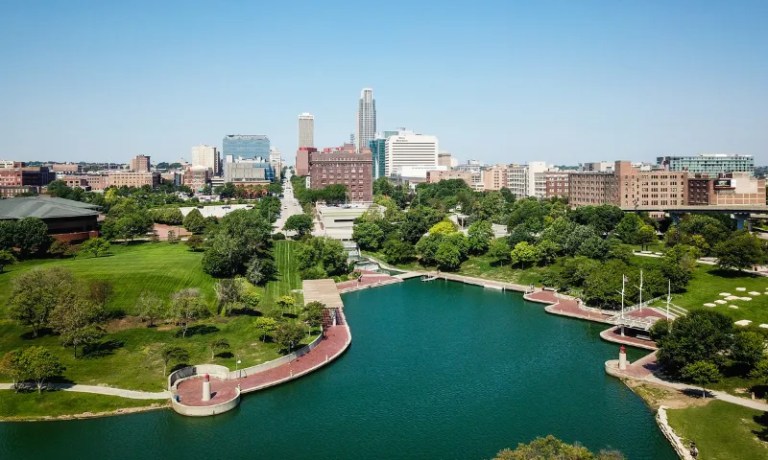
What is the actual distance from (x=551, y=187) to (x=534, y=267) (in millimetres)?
78824

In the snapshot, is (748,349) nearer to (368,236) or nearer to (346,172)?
(368,236)

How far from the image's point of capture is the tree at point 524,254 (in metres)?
71.6

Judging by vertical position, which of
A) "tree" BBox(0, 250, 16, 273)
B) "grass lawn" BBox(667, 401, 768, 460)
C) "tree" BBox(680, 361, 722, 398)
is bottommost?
"grass lawn" BBox(667, 401, 768, 460)

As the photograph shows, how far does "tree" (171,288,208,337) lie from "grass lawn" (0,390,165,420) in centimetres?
1005

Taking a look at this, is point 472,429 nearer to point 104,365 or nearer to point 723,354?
point 723,354

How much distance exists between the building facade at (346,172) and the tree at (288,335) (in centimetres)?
10878

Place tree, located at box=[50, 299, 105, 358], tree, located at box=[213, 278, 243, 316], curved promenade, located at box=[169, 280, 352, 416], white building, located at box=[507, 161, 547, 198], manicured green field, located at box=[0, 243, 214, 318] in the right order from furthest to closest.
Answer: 1. white building, located at box=[507, 161, 547, 198]
2. tree, located at box=[213, 278, 243, 316]
3. manicured green field, located at box=[0, 243, 214, 318]
4. tree, located at box=[50, 299, 105, 358]
5. curved promenade, located at box=[169, 280, 352, 416]

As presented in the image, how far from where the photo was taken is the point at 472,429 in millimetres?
33094

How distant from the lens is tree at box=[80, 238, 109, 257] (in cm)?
6875

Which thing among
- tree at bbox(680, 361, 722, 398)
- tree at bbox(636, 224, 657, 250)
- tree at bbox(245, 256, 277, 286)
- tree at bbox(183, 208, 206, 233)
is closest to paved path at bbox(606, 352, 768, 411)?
tree at bbox(680, 361, 722, 398)

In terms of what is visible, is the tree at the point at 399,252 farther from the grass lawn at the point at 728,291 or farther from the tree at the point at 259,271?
the grass lawn at the point at 728,291

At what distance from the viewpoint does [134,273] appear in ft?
181

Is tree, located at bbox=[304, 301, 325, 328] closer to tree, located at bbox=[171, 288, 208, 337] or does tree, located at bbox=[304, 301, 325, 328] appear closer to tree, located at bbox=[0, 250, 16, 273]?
tree, located at bbox=[171, 288, 208, 337]

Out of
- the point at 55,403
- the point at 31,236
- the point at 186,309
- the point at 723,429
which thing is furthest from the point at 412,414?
the point at 31,236
